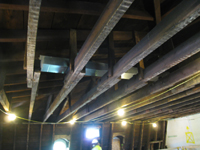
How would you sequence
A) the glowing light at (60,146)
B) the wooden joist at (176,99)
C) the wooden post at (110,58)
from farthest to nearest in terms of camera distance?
1. the glowing light at (60,146)
2. the wooden joist at (176,99)
3. the wooden post at (110,58)

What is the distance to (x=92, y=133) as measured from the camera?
8.37m

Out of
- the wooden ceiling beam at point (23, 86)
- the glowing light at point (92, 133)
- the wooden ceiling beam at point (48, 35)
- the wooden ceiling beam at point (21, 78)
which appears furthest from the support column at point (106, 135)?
the wooden ceiling beam at point (48, 35)

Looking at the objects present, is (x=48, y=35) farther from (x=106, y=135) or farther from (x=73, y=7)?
(x=106, y=135)

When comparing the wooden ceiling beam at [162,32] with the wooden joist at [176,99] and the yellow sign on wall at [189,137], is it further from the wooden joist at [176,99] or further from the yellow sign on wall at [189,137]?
the yellow sign on wall at [189,137]

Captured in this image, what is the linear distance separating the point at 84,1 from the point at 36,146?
7487 millimetres

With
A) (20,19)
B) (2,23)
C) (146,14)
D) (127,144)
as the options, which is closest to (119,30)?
(146,14)

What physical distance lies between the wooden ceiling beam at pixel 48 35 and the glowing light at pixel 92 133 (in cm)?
673

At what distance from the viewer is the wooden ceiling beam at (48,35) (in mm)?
2008

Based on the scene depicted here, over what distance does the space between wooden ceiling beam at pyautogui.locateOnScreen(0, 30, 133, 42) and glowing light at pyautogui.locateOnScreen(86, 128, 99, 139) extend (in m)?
6.73

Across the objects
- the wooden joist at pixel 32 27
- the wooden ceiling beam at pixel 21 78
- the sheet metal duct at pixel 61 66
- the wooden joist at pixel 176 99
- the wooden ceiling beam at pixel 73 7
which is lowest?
the wooden joist at pixel 176 99

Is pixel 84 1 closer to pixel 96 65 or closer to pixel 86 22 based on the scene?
pixel 86 22

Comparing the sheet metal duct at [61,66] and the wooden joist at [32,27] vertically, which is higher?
the wooden joist at [32,27]

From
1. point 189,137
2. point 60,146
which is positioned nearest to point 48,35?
point 189,137

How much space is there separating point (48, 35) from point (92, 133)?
706cm
